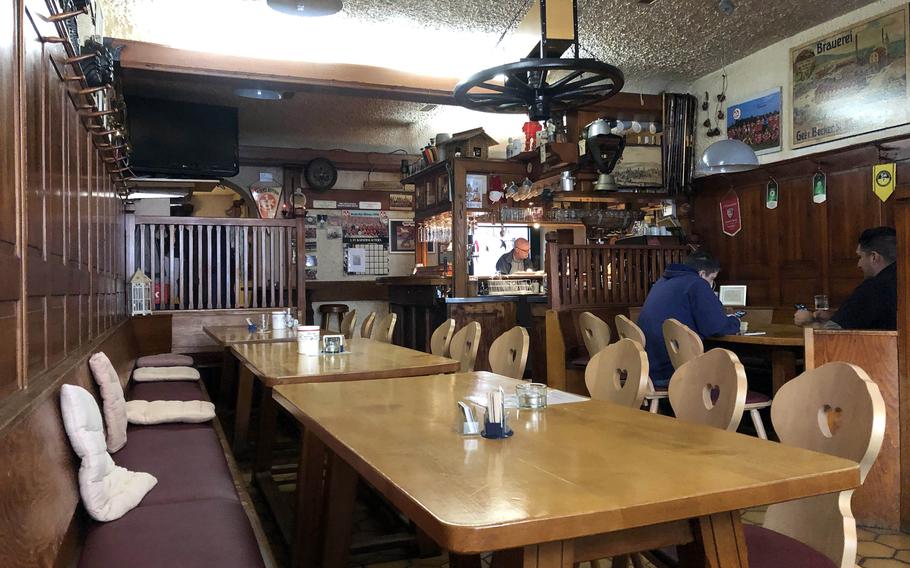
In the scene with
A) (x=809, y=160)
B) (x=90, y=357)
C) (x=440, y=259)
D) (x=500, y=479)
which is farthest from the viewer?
(x=440, y=259)

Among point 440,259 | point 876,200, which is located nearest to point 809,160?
point 876,200

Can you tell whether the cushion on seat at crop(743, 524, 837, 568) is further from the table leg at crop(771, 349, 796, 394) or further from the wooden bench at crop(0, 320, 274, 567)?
the table leg at crop(771, 349, 796, 394)

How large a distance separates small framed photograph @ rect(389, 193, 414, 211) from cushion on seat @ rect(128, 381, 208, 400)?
6941 millimetres

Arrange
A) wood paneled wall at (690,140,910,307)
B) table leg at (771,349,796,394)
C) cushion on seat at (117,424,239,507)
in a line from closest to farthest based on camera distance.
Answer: cushion on seat at (117,424,239,507) → table leg at (771,349,796,394) → wood paneled wall at (690,140,910,307)

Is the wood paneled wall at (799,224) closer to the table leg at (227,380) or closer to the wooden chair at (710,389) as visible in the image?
the wooden chair at (710,389)

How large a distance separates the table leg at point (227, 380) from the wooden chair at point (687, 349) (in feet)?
12.2

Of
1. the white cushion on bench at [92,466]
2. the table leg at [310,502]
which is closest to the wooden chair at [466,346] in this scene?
the table leg at [310,502]

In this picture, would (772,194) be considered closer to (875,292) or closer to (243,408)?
(875,292)

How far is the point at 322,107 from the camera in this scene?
8555 millimetres

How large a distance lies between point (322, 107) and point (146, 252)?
320 centimetres

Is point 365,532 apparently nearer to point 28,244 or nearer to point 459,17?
point 28,244

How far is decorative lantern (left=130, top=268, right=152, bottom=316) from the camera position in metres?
6.07

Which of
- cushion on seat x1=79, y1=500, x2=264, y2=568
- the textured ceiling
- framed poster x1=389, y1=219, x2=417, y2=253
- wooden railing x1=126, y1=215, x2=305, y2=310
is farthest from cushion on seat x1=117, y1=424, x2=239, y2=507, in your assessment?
framed poster x1=389, y1=219, x2=417, y2=253

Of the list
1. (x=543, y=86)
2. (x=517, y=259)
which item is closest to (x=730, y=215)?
(x=517, y=259)
